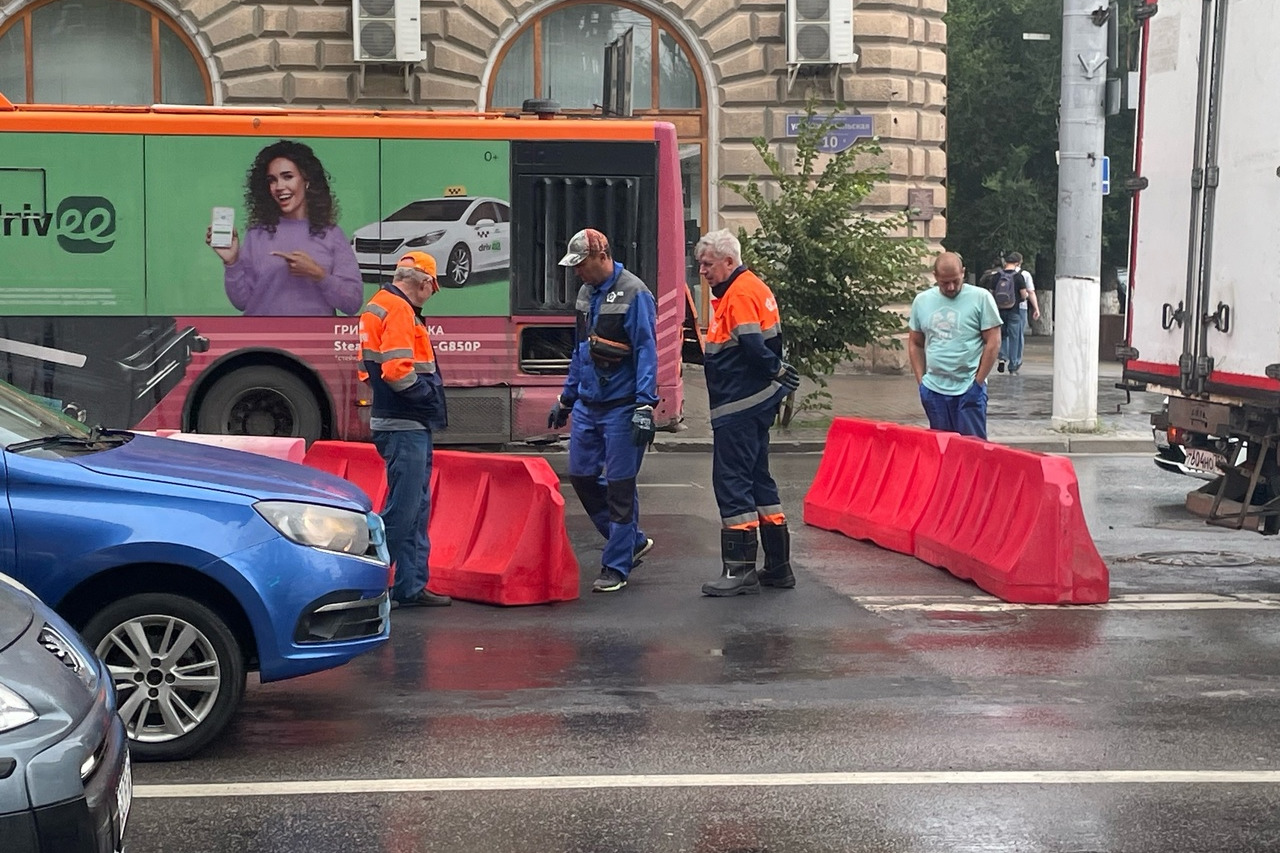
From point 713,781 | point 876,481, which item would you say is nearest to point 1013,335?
point 876,481

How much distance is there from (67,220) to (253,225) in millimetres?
1380

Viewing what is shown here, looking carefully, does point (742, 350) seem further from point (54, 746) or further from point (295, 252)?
point (295, 252)

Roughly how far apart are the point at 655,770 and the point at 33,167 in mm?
9320

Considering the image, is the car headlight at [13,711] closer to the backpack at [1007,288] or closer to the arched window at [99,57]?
the arched window at [99,57]

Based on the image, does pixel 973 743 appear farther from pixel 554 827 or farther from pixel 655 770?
pixel 554 827

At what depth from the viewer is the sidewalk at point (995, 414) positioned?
16750 millimetres

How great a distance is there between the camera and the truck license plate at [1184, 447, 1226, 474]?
9625 millimetres

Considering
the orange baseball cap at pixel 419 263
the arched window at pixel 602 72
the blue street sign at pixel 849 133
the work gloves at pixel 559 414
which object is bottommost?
the work gloves at pixel 559 414

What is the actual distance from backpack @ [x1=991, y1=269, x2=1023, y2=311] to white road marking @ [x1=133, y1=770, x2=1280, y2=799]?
67.6ft

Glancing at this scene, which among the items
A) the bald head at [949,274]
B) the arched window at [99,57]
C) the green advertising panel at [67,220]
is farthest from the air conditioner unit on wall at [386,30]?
the bald head at [949,274]

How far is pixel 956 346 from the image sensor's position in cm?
1088

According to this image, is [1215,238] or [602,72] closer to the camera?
[1215,238]

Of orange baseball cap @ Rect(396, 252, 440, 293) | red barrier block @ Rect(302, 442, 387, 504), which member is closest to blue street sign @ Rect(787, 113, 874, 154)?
red barrier block @ Rect(302, 442, 387, 504)

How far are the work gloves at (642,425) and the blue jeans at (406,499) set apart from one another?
3.39 feet
